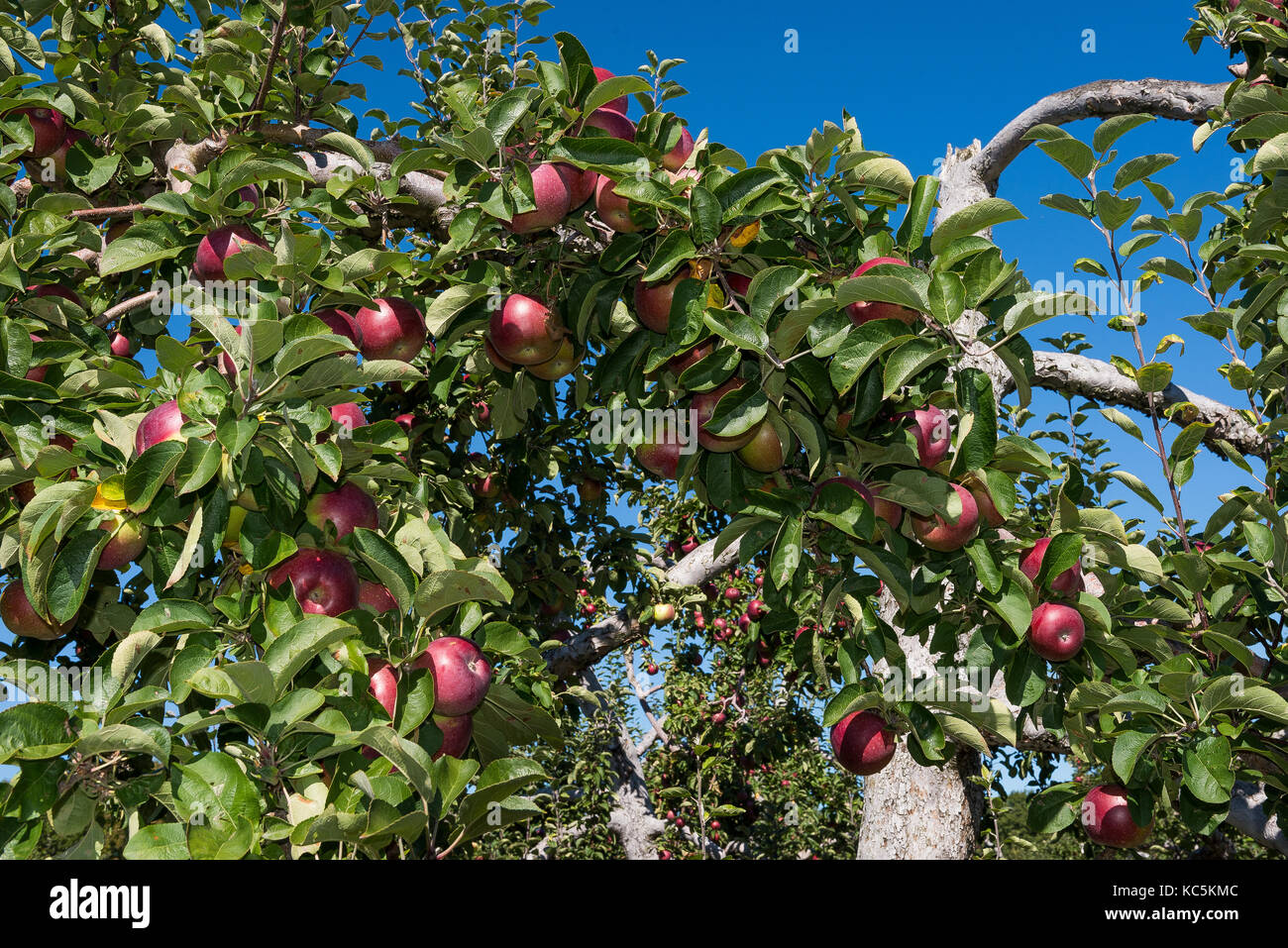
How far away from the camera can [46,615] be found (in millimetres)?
1481

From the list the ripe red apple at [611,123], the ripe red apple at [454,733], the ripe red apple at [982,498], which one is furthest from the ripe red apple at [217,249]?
the ripe red apple at [982,498]

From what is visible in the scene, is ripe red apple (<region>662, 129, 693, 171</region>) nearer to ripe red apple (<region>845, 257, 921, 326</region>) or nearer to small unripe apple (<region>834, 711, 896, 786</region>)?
ripe red apple (<region>845, 257, 921, 326</region>)

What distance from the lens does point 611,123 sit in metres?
1.93

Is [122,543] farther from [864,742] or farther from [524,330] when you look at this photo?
[864,742]

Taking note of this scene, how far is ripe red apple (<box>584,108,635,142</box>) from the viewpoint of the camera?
1.92 m

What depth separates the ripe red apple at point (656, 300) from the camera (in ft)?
5.96

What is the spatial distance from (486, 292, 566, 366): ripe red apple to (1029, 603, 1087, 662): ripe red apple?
4.11 feet

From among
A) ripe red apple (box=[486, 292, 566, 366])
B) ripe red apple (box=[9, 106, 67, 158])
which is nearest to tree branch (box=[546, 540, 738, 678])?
ripe red apple (box=[486, 292, 566, 366])

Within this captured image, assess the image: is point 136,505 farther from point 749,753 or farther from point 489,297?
point 749,753

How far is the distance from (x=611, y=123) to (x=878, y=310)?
0.73 meters

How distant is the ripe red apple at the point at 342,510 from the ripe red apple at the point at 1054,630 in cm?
143

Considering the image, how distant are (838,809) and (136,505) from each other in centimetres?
905

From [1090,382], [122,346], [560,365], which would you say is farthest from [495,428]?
[1090,382]

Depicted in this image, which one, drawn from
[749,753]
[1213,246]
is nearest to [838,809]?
[749,753]
